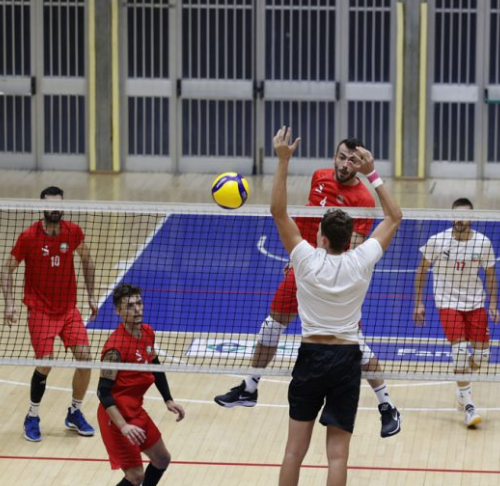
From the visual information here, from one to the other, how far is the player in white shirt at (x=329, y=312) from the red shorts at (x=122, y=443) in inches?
46.6

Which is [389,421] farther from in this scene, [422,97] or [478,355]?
[422,97]

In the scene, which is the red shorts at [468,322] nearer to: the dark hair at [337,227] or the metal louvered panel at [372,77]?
the dark hair at [337,227]

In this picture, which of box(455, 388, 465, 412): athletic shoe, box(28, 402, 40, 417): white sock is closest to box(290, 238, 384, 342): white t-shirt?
box(455, 388, 465, 412): athletic shoe

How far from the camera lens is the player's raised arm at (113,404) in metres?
8.90

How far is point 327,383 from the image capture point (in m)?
8.55

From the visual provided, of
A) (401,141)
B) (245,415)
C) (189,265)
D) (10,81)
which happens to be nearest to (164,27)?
(10,81)

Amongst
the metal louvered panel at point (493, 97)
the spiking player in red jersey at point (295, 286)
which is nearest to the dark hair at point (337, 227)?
the spiking player in red jersey at point (295, 286)

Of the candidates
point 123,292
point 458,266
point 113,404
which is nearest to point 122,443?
point 113,404

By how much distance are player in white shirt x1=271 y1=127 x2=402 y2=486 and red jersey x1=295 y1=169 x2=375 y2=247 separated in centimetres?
95

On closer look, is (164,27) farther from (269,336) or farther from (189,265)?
(269,336)

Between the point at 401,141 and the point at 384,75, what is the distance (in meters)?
1.30

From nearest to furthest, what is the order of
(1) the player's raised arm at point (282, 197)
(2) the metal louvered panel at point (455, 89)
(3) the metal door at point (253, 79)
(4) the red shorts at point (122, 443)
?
1. (1) the player's raised arm at point (282, 197)
2. (4) the red shorts at point (122, 443)
3. (2) the metal louvered panel at point (455, 89)
4. (3) the metal door at point (253, 79)

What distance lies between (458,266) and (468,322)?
554mm

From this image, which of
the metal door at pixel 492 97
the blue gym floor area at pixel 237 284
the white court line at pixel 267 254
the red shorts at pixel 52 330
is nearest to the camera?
the red shorts at pixel 52 330
